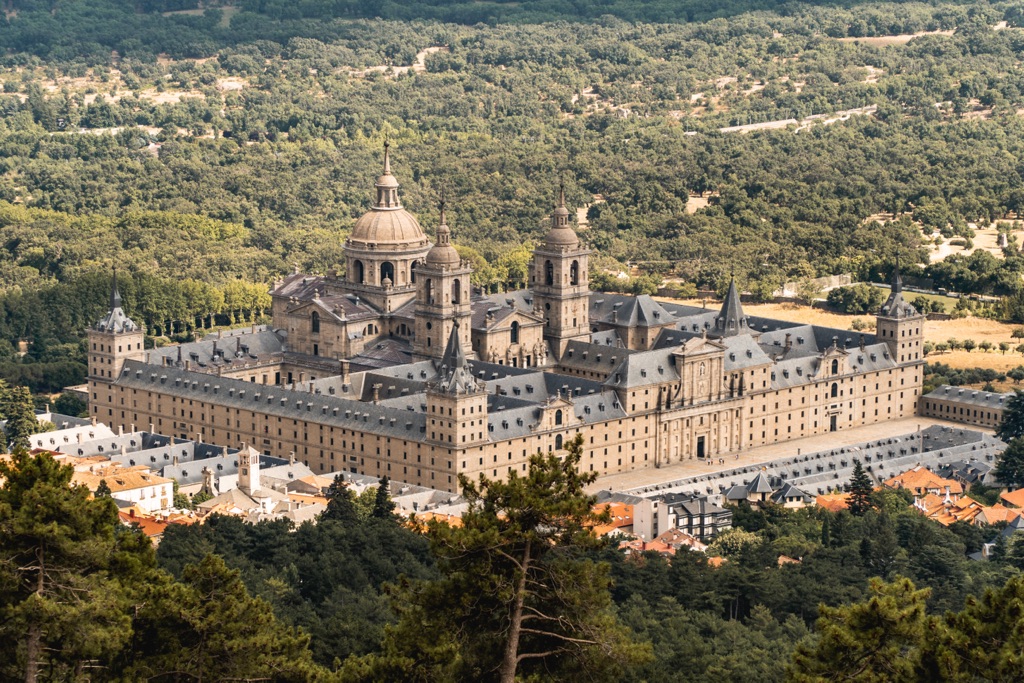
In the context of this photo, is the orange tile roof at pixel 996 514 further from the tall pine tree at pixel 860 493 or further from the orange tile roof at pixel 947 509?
the tall pine tree at pixel 860 493

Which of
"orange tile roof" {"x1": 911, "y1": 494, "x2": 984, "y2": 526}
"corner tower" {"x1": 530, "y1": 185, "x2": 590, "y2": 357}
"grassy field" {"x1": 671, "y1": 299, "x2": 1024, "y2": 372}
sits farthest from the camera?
"grassy field" {"x1": 671, "y1": 299, "x2": 1024, "y2": 372}

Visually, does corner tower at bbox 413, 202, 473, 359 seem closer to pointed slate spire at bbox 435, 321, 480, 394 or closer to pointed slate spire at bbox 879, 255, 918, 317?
pointed slate spire at bbox 435, 321, 480, 394

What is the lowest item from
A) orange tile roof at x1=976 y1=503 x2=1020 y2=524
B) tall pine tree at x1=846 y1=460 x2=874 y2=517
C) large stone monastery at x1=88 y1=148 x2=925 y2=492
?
orange tile roof at x1=976 y1=503 x2=1020 y2=524

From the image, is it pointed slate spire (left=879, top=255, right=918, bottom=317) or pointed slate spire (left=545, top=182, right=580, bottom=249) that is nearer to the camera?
pointed slate spire (left=545, top=182, right=580, bottom=249)

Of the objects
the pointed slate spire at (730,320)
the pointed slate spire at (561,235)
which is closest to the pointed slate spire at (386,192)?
the pointed slate spire at (561,235)

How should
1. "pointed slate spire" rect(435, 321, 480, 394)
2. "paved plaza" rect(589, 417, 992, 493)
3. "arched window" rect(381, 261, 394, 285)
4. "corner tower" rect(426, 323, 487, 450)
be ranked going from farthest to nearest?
"arched window" rect(381, 261, 394, 285) → "paved plaza" rect(589, 417, 992, 493) → "corner tower" rect(426, 323, 487, 450) → "pointed slate spire" rect(435, 321, 480, 394)

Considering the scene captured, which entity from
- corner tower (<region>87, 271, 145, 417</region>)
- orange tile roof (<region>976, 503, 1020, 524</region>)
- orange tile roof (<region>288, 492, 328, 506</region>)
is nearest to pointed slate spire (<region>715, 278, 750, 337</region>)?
orange tile roof (<region>976, 503, 1020, 524</region>)

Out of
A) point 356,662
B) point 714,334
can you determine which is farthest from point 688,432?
point 356,662
